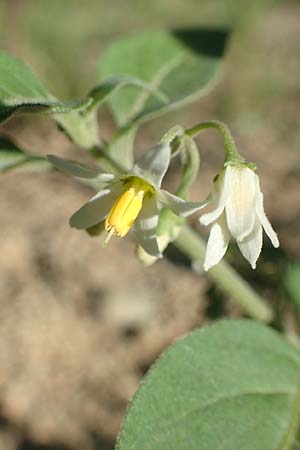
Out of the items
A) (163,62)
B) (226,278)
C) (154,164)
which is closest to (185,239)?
(226,278)

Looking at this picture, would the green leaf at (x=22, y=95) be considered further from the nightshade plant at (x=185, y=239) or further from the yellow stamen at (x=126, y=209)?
the yellow stamen at (x=126, y=209)

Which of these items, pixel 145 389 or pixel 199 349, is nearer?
pixel 145 389

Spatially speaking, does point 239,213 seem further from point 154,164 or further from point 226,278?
point 226,278

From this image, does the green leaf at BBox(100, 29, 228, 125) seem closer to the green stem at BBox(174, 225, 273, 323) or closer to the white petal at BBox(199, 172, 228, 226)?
the green stem at BBox(174, 225, 273, 323)

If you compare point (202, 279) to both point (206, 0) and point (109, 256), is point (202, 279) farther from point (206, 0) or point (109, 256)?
point (206, 0)

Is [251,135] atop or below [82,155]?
below

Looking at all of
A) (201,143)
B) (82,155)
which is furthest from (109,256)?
(201,143)

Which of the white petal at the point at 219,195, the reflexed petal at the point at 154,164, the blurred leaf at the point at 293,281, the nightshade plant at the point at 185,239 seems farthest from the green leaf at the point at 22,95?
the blurred leaf at the point at 293,281

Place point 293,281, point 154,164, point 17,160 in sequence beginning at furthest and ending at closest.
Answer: point 293,281 < point 17,160 < point 154,164
